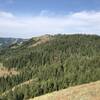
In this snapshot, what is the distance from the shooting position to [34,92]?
5645 inches

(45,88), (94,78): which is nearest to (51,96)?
(45,88)

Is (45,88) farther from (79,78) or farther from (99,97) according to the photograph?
(99,97)

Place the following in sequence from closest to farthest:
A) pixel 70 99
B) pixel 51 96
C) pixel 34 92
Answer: pixel 70 99 → pixel 51 96 → pixel 34 92

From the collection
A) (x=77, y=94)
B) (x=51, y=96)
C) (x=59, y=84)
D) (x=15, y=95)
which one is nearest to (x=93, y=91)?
(x=77, y=94)

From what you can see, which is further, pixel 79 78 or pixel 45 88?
pixel 79 78

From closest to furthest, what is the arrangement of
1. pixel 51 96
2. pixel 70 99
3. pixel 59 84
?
pixel 70 99 < pixel 51 96 < pixel 59 84

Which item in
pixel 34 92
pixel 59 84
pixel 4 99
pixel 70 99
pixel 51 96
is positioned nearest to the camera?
pixel 70 99

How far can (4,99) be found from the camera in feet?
436

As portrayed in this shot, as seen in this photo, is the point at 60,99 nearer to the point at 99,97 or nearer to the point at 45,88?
the point at 99,97

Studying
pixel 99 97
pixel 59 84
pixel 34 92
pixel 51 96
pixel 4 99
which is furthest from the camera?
pixel 59 84

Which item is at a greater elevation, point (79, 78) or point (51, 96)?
point (51, 96)

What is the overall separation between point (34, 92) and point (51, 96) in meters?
65.1

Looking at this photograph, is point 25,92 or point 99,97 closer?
point 99,97

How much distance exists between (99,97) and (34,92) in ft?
273
